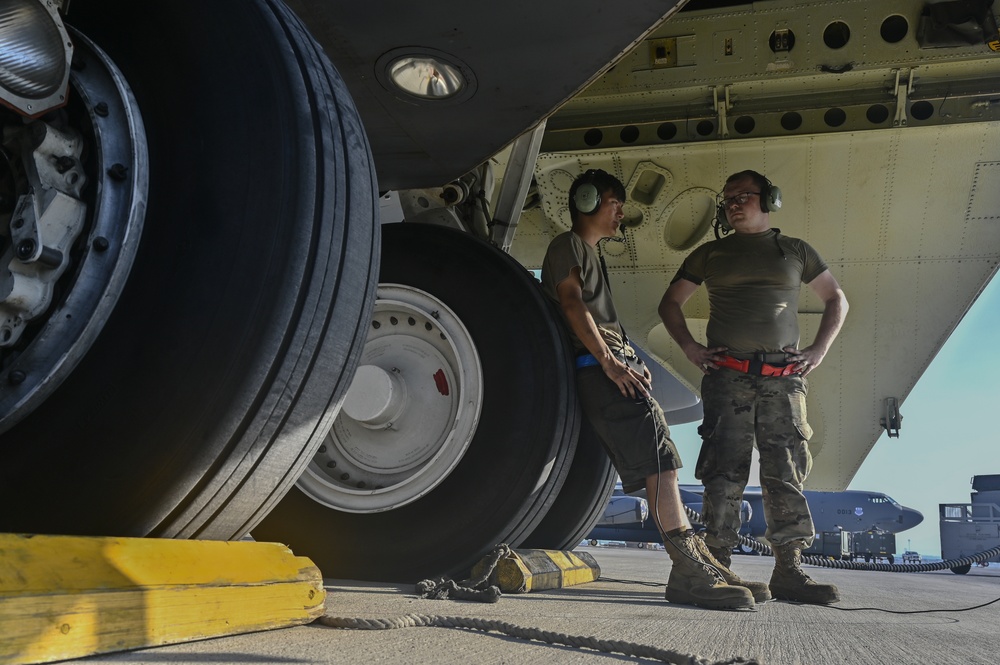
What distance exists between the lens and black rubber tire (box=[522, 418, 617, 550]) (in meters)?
3.53

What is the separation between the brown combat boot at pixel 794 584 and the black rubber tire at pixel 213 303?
2.18 meters

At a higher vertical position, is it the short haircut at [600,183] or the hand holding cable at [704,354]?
the short haircut at [600,183]

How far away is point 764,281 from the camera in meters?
3.35

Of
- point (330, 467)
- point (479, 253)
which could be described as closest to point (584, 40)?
point (479, 253)

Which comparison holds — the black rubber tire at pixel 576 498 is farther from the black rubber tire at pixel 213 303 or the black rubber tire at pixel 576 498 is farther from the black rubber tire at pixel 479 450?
the black rubber tire at pixel 213 303

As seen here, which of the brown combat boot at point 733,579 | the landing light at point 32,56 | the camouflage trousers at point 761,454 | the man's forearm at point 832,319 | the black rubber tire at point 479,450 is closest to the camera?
the landing light at point 32,56

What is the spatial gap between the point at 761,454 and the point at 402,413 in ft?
4.66

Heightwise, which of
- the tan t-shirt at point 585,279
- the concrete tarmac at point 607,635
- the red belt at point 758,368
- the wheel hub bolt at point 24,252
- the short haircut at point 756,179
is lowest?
the concrete tarmac at point 607,635

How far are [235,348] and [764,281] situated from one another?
2503 millimetres

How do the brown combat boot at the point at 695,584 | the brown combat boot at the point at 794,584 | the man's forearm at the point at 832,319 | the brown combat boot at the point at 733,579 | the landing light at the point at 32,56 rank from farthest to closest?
the man's forearm at the point at 832,319, the brown combat boot at the point at 794,584, the brown combat boot at the point at 733,579, the brown combat boot at the point at 695,584, the landing light at the point at 32,56

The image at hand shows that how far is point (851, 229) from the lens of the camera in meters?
4.29

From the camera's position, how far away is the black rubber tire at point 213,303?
1.29 meters

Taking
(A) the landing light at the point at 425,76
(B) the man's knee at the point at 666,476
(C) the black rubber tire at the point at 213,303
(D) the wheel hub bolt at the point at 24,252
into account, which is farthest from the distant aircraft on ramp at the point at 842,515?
(D) the wheel hub bolt at the point at 24,252

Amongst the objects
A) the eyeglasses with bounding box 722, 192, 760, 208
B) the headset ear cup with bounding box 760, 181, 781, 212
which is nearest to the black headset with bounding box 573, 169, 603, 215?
the eyeglasses with bounding box 722, 192, 760, 208
